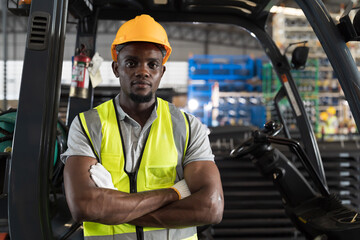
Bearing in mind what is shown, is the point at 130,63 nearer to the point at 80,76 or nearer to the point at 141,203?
the point at 141,203

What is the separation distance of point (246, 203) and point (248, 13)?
2193mm

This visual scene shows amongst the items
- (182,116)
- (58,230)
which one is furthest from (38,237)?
(182,116)

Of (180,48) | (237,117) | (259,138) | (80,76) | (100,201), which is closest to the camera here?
(100,201)

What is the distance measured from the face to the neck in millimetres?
59

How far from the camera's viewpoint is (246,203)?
384 centimetres

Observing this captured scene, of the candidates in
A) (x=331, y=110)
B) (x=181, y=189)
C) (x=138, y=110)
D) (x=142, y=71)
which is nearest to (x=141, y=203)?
(x=181, y=189)

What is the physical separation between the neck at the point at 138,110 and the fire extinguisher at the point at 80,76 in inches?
26.4

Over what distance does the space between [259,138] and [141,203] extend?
1393 millimetres

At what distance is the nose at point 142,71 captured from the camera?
1627 mm

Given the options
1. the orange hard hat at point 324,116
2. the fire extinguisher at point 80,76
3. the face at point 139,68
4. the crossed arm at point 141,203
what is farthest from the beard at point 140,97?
the orange hard hat at point 324,116

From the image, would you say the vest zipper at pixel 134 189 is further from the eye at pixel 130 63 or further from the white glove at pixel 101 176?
the eye at pixel 130 63

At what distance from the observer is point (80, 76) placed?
7.64 ft

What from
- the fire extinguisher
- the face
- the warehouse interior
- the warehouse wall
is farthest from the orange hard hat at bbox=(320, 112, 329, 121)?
the warehouse wall

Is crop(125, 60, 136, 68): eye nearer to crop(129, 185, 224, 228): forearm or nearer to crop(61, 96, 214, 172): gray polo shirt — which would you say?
crop(61, 96, 214, 172): gray polo shirt
